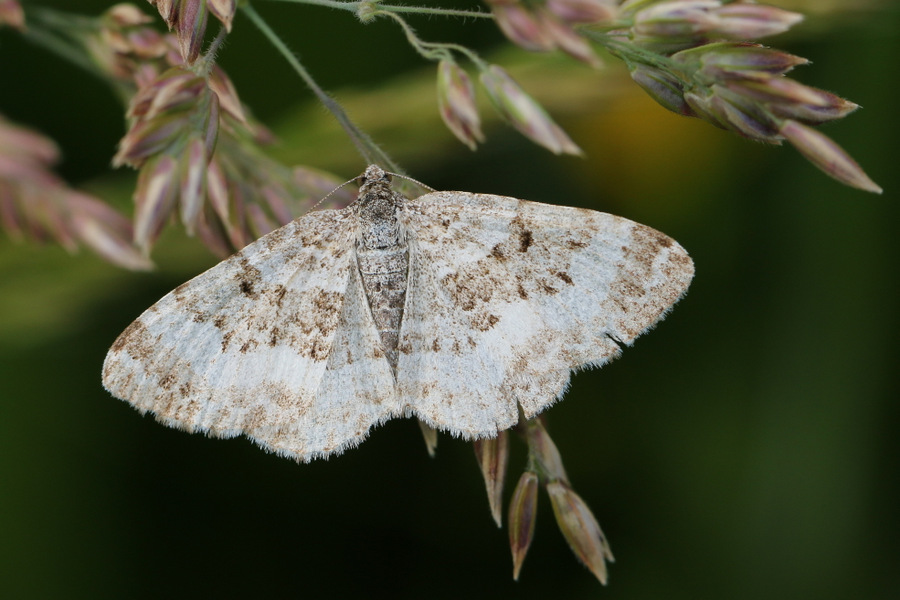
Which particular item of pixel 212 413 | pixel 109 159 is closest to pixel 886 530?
pixel 212 413

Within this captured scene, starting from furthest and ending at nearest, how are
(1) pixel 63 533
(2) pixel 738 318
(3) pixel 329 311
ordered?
(2) pixel 738 318, (1) pixel 63 533, (3) pixel 329 311

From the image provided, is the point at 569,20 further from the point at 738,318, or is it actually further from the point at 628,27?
the point at 738,318

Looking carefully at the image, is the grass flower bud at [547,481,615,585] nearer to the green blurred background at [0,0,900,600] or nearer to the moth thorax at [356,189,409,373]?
the moth thorax at [356,189,409,373]

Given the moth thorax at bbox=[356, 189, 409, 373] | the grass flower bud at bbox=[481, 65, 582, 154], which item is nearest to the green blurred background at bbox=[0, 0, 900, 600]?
the moth thorax at bbox=[356, 189, 409, 373]

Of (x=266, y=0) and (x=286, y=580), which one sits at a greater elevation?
(x=266, y=0)

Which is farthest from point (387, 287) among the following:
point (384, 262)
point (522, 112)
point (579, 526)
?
point (579, 526)

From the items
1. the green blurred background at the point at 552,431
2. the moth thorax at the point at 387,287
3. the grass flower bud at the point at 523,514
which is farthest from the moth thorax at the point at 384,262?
the green blurred background at the point at 552,431

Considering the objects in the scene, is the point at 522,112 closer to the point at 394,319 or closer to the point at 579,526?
the point at 394,319
